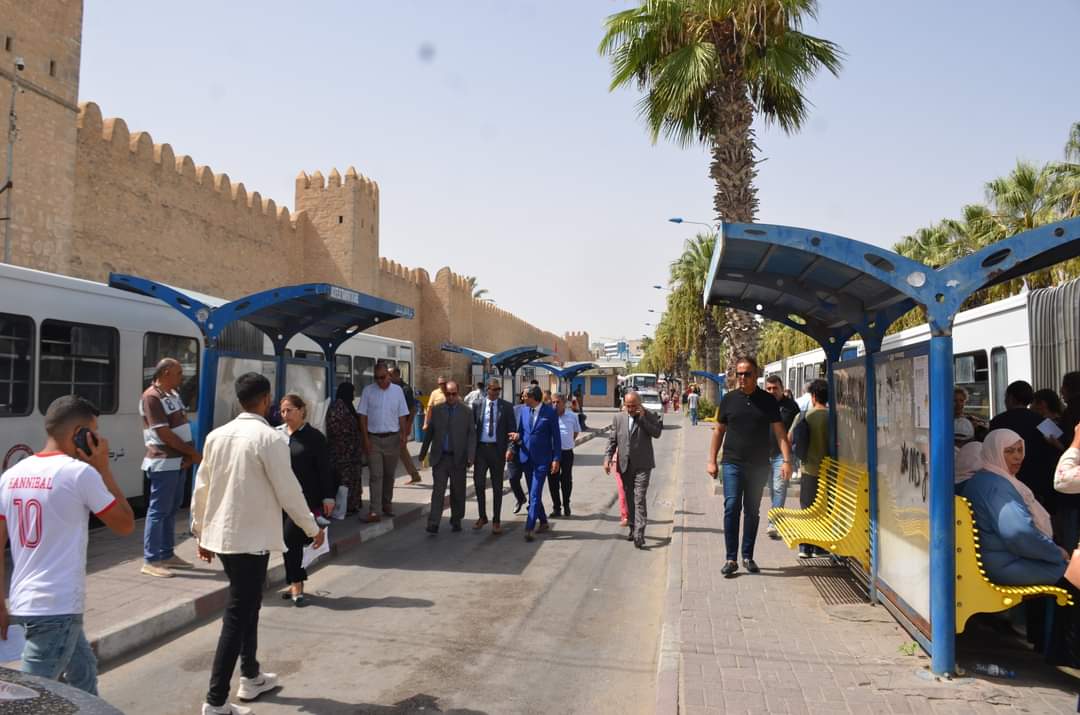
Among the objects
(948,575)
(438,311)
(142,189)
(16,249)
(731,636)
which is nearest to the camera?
(948,575)

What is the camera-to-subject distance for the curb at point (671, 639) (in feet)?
14.0

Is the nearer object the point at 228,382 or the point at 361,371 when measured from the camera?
the point at 228,382

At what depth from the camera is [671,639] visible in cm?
524

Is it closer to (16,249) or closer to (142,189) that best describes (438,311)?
(142,189)

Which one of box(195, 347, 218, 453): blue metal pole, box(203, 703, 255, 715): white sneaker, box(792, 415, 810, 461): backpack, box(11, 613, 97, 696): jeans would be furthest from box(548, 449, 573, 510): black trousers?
box(11, 613, 97, 696): jeans

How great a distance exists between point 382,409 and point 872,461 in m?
5.97

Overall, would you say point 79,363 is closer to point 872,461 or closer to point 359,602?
point 359,602

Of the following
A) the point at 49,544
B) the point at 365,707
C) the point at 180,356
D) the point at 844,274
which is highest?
the point at 844,274

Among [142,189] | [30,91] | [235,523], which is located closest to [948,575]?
[235,523]

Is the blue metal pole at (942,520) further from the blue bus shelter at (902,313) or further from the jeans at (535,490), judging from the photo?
the jeans at (535,490)

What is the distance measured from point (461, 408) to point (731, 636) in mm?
4542

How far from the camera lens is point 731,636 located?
5.29 meters

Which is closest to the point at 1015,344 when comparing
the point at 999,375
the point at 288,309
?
the point at 999,375

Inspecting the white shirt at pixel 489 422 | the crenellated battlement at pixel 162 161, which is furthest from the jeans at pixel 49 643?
the crenellated battlement at pixel 162 161
